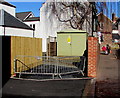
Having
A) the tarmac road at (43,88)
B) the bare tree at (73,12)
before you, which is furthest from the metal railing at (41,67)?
the bare tree at (73,12)

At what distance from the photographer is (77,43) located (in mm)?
19469

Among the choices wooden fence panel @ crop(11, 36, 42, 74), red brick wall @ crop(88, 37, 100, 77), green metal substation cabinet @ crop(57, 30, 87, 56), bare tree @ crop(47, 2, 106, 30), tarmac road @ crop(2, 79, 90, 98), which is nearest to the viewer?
tarmac road @ crop(2, 79, 90, 98)

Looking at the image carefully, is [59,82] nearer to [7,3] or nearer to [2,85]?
[2,85]

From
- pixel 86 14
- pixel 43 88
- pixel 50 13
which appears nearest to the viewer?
pixel 43 88

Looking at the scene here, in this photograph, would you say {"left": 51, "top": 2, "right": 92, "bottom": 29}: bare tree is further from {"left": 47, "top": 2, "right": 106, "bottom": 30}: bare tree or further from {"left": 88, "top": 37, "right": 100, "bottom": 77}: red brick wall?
{"left": 88, "top": 37, "right": 100, "bottom": 77}: red brick wall

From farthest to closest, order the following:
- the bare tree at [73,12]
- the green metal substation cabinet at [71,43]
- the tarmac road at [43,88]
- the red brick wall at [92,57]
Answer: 1. the bare tree at [73,12]
2. the green metal substation cabinet at [71,43]
3. the red brick wall at [92,57]
4. the tarmac road at [43,88]

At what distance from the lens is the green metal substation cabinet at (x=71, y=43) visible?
19281mm

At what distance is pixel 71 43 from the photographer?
19.4 metres

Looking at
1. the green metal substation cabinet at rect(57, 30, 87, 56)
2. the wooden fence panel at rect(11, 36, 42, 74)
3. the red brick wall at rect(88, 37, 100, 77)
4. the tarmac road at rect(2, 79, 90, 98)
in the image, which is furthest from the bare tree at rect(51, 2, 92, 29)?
the tarmac road at rect(2, 79, 90, 98)

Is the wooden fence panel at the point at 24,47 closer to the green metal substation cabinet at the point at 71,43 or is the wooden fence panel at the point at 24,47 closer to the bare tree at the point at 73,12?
the green metal substation cabinet at the point at 71,43

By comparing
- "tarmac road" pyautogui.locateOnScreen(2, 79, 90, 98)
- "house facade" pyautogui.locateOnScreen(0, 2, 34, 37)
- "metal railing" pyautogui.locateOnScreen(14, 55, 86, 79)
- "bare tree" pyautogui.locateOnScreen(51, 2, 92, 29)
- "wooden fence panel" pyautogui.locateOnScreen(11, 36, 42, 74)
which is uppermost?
"bare tree" pyautogui.locateOnScreen(51, 2, 92, 29)

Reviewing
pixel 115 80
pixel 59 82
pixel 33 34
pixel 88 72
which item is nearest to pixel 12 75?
pixel 59 82

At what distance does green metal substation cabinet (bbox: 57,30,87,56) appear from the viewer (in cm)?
1928

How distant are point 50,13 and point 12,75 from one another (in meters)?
21.2
